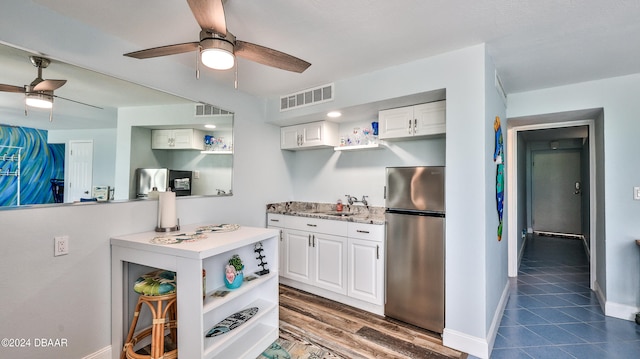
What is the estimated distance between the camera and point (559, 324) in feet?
8.63

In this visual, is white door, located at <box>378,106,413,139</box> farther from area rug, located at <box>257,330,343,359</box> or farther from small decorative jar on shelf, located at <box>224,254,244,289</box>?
area rug, located at <box>257,330,343,359</box>

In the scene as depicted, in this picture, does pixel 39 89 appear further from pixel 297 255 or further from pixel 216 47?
pixel 297 255

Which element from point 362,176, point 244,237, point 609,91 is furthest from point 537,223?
point 244,237

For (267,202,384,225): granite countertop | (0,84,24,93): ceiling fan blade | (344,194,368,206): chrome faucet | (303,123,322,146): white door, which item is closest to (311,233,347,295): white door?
(267,202,384,225): granite countertop

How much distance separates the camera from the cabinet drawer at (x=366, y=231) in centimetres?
276

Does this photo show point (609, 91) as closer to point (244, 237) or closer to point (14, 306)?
point (244, 237)

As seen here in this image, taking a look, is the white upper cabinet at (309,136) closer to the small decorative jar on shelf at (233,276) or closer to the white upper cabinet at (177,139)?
the white upper cabinet at (177,139)

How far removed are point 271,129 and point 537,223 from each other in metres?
7.05

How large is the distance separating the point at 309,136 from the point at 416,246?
1840 mm

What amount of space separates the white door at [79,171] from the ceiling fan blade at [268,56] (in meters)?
1.28

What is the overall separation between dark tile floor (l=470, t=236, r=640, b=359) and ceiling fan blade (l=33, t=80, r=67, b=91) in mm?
3606

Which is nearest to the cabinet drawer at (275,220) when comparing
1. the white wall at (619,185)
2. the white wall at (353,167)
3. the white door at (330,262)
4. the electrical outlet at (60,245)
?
the white door at (330,262)

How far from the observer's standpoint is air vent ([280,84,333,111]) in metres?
3.01

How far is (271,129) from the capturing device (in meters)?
3.70
